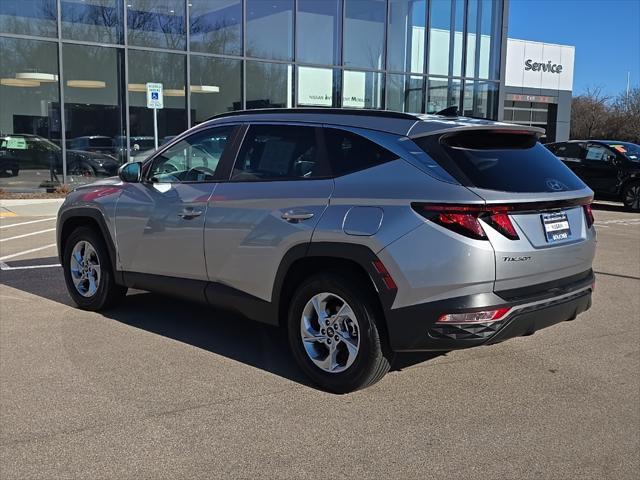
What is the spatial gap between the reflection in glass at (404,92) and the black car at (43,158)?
9.07 m

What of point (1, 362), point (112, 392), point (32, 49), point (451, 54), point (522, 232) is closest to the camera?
point (522, 232)

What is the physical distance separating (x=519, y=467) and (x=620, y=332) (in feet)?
9.64

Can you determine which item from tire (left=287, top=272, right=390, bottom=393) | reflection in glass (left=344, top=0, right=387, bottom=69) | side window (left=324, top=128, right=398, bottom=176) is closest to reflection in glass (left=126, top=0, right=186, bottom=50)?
reflection in glass (left=344, top=0, right=387, bottom=69)

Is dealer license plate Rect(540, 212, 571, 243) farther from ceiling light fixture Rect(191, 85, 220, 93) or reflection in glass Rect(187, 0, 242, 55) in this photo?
reflection in glass Rect(187, 0, 242, 55)

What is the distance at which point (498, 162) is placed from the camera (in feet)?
13.5

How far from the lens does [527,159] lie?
4.31 meters

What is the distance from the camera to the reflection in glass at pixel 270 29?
19234mm

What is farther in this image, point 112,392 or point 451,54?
point 451,54

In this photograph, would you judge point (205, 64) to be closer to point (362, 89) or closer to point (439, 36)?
point (362, 89)

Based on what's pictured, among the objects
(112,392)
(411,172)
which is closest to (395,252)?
(411,172)

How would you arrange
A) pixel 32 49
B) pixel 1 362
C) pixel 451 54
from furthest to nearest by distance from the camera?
pixel 451 54
pixel 32 49
pixel 1 362

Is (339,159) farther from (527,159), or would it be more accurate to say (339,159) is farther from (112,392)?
(112,392)

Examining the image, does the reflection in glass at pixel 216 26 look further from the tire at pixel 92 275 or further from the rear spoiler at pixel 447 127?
the rear spoiler at pixel 447 127

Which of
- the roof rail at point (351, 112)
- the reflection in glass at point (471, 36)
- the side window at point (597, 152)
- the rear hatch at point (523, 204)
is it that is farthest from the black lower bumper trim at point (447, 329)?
the reflection in glass at point (471, 36)
